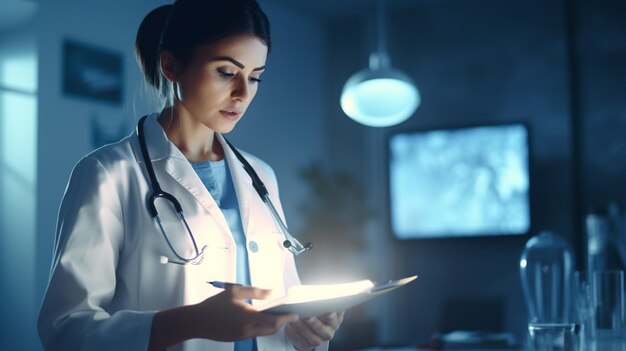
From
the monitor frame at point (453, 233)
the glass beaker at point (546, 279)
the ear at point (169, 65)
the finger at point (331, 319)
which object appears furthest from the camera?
the monitor frame at point (453, 233)

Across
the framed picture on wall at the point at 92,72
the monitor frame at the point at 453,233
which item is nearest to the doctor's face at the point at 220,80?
the framed picture on wall at the point at 92,72

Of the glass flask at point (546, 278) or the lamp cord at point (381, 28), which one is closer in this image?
the glass flask at point (546, 278)

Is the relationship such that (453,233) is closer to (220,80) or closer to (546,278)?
(546,278)

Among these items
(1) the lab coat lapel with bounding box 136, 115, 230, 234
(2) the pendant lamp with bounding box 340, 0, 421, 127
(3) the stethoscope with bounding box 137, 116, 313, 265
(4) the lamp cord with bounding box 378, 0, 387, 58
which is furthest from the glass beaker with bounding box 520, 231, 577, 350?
(4) the lamp cord with bounding box 378, 0, 387, 58

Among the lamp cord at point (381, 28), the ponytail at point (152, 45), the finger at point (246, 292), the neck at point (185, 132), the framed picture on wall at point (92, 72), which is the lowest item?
the finger at point (246, 292)

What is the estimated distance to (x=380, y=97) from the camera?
373 centimetres

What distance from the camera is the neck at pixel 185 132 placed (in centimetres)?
164

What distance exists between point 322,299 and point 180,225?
0.39m

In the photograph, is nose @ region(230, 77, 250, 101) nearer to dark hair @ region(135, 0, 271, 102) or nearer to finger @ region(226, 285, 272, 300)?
dark hair @ region(135, 0, 271, 102)

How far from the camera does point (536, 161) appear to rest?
553 centimetres

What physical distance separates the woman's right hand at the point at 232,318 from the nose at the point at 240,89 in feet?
1.47

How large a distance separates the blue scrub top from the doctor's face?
150 millimetres

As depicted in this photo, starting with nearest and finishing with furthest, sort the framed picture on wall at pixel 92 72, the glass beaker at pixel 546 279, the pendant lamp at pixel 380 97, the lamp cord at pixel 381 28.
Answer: the glass beaker at pixel 546 279 < the pendant lamp at pixel 380 97 < the framed picture on wall at pixel 92 72 < the lamp cord at pixel 381 28

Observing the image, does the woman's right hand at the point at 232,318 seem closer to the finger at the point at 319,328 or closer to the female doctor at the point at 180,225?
the female doctor at the point at 180,225
